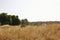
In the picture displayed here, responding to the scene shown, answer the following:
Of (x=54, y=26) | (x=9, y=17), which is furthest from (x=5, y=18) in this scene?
(x=54, y=26)

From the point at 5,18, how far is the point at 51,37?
88.2 ft

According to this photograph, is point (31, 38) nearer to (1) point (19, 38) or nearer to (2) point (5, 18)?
(1) point (19, 38)

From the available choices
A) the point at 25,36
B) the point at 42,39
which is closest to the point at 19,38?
the point at 25,36

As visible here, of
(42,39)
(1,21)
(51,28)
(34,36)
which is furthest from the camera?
(1,21)

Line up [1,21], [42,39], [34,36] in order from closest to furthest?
[42,39] < [34,36] < [1,21]

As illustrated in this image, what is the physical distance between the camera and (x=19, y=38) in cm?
835

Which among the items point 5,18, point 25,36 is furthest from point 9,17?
point 25,36

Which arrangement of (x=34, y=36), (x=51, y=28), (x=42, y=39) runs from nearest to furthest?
(x=42, y=39), (x=34, y=36), (x=51, y=28)

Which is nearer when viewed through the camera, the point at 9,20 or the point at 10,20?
the point at 10,20

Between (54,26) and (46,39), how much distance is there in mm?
3315

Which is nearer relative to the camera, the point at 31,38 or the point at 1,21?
the point at 31,38

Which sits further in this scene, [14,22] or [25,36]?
[14,22]

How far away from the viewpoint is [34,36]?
852cm

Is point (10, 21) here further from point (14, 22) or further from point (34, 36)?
point (34, 36)
